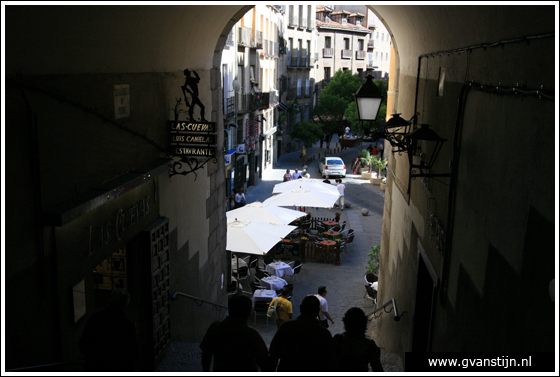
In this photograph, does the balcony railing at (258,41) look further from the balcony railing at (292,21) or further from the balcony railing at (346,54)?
the balcony railing at (346,54)

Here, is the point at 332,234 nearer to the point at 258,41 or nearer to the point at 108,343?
the point at 108,343

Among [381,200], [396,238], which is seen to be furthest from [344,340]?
[381,200]

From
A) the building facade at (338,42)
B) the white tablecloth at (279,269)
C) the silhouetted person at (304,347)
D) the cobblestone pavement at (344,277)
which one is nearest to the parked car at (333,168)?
the cobblestone pavement at (344,277)

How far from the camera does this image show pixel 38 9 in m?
4.32

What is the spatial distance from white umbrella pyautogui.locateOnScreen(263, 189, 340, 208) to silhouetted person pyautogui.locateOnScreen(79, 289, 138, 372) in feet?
47.5

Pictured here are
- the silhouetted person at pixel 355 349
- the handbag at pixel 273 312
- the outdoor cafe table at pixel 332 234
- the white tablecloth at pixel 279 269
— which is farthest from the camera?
the outdoor cafe table at pixel 332 234

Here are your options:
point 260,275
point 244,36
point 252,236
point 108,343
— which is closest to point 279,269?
point 260,275

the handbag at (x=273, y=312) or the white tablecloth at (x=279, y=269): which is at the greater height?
the handbag at (x=273, y=312)

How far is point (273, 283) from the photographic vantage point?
45.3 ft

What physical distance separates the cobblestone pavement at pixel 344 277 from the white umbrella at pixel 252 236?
146 cm

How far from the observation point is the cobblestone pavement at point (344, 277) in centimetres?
812

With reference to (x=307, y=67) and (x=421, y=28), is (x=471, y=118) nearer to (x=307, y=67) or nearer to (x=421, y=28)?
(x=421, y=28)

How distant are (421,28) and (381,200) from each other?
62.4 ft

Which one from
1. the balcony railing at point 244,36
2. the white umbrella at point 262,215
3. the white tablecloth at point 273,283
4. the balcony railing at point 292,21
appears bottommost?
the white tablecloth at point 273,283
